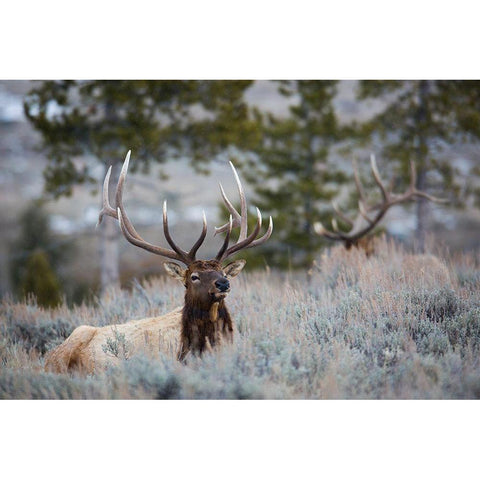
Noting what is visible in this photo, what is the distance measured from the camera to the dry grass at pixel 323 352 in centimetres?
438

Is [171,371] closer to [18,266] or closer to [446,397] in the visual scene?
[446,397]

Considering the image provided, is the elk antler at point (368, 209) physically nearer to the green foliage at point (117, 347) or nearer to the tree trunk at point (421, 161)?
the tree trunk at point (421, 161)

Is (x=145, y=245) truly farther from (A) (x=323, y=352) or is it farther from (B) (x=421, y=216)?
(B) (x=421, y=216)

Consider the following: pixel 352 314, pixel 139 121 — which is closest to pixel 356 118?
pixel 139 121

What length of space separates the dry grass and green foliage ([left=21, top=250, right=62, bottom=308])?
7.22 ft

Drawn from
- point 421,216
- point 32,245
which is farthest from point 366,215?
point 32,245

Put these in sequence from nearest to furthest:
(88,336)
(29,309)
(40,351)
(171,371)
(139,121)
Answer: (171,371), (88,336), (40,351), (29,309), (139,121)

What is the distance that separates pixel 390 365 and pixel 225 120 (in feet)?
13.3

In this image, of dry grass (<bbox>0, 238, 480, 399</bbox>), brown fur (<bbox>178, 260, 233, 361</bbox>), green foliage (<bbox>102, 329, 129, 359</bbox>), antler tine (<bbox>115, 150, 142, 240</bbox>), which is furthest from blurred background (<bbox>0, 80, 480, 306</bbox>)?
brown fur (<bbox>178, 260, 233, 361</bbox>)

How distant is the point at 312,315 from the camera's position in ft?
16.5

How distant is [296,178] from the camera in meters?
8.93

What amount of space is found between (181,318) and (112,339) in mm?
659

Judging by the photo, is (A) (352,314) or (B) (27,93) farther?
(B) (27,93)

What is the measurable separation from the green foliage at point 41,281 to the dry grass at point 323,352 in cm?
220
